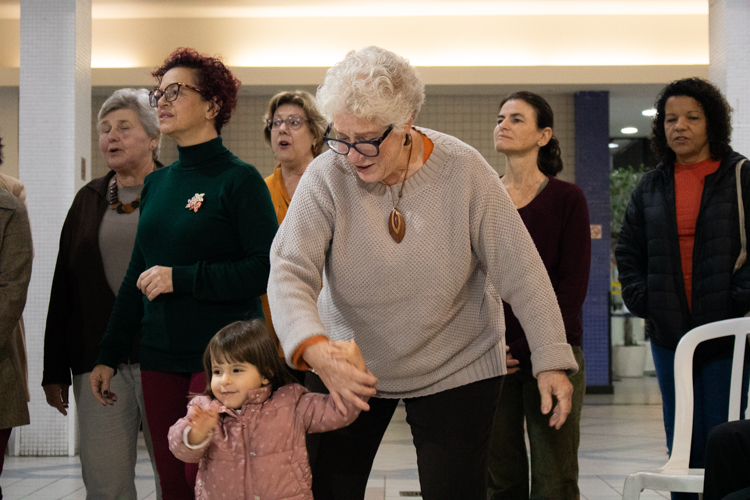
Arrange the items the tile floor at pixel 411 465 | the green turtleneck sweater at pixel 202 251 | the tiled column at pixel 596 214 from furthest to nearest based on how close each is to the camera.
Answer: the tiled column at pixel 596 214
the tile floor at pixel 411 465
the green turtleneck sweater at pixel 202 251

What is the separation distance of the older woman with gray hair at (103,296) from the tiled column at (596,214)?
19.1ft

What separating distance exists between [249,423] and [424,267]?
598 mm

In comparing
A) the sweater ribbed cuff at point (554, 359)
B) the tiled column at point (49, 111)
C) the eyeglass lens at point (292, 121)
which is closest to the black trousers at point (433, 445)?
the sweater ribbed cuff at point (554, 359)

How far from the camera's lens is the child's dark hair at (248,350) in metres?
1.78

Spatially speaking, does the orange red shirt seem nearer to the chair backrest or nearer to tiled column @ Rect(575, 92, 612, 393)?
the chair backrest

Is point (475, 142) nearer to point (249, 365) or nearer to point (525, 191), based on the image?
point (525, 191)

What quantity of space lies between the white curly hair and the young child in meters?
0.64

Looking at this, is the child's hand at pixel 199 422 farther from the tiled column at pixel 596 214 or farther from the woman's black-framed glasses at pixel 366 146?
the tiled column at pixel 596 214

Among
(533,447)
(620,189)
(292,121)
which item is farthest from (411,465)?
(620,189)

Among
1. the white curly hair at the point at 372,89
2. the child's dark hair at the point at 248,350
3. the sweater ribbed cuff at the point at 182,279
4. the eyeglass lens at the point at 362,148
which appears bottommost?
the child's dark hair at the point at 248,350

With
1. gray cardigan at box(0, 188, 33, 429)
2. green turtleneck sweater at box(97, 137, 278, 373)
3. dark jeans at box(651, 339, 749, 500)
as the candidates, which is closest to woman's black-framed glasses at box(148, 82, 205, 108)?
green turtleneck sweater at box(97, 137, 278, 373)

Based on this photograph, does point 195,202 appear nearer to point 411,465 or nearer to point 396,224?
point 396,224

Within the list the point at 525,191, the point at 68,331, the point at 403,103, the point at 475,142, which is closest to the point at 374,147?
the point at 403,103

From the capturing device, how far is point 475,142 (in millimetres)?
7637
